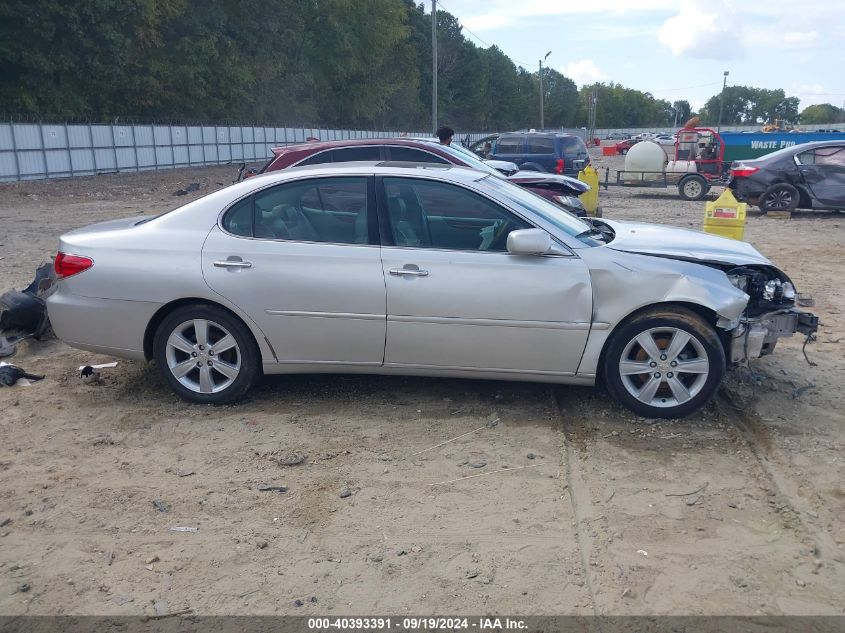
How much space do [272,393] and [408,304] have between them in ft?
4.36

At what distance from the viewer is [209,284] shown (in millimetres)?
5105

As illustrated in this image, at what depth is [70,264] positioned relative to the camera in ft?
17.6

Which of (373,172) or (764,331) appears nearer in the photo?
(764,331)

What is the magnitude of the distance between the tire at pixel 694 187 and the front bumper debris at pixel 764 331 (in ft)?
52.9

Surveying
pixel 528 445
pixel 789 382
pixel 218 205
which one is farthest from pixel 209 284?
pixel 789 382

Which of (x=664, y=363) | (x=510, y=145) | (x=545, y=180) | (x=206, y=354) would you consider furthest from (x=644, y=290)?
(x=510, y=145)

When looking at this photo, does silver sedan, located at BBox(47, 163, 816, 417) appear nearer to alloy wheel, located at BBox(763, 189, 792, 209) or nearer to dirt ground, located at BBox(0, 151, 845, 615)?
dirt ground, located at BBox(0, 151, 845, 615)

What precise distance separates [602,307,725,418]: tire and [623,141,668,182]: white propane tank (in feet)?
59.5

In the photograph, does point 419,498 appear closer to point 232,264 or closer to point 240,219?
point 232,264

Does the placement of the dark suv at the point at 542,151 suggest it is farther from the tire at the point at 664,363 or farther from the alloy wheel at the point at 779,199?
the tire at the point at 664,363

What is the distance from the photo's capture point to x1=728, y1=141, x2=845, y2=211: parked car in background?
52.3 ft

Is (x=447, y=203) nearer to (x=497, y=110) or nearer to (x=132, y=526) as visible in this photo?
(x=132, y=526)

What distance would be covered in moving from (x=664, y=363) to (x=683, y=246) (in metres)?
0.88

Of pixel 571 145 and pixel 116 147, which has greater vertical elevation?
pixel 571 145
